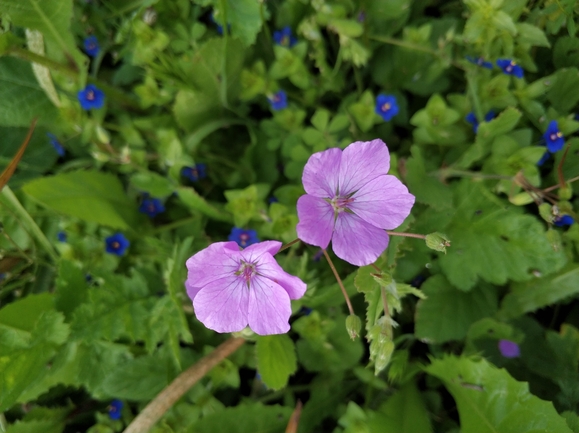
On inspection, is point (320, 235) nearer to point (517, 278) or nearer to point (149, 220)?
point (517, 278)

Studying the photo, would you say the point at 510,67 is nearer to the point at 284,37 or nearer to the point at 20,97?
the point at 284,37

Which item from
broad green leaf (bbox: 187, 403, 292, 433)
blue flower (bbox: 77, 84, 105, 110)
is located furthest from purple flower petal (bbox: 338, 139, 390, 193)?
blue flower (bbox: 77, 84, 105, 110)

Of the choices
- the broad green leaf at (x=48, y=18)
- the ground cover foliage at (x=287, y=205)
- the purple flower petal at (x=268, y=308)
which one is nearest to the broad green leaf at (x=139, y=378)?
the ground cover foliage at (x=287, y=205)

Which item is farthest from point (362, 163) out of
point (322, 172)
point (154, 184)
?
point (154, 184)

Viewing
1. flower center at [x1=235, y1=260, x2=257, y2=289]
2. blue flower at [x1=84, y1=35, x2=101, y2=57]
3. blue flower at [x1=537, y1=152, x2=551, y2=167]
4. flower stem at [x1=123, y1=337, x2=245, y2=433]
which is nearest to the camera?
flower center at [x1=235, y1=260, x2=257, y2=289]

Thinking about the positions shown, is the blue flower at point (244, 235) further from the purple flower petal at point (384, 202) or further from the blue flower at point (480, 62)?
the blue flower at point (480, 62)

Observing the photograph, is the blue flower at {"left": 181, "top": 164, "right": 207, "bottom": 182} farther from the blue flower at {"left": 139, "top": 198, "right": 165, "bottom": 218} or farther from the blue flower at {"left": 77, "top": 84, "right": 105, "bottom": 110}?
the blue flower at {"left": 77, "top": 84, "right": 105, "bottom": 110}
